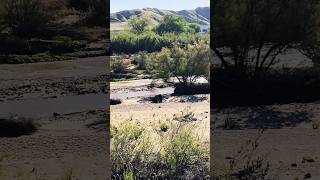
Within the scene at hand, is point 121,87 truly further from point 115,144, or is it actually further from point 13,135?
point 13,135

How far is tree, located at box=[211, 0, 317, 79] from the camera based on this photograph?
5.61m

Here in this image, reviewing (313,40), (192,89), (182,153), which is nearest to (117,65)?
(192,89)

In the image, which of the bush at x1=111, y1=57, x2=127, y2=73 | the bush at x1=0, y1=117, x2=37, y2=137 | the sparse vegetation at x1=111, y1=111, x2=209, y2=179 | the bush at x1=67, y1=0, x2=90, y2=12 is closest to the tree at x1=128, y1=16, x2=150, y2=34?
the bush at x1=111, y1=57, x2=127, y2=73

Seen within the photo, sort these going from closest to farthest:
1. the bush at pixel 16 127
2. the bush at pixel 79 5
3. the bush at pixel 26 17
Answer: the bush at pixel 16 127 < the bush at pixel 26 17 < the bush at pixel 79 5

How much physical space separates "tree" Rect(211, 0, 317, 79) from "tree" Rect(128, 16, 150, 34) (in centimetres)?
83

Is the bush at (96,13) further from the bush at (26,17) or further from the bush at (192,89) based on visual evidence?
the bush at (192,89)

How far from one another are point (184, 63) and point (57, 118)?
5.29ft

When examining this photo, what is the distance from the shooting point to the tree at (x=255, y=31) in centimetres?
561

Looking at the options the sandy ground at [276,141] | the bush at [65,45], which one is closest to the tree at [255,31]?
the sandy ground at [276,141]

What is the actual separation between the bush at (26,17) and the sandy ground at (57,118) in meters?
0.38

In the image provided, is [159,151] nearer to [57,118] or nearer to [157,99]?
[157,99]

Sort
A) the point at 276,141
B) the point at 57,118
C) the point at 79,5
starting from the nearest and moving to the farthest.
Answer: the point at 57,118
the point at 79,5
the point at 276,141

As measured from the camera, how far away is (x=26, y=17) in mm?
5406

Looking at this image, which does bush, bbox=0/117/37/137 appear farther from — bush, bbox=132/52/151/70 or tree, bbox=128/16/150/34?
tree, bbox=128/16/150/34
